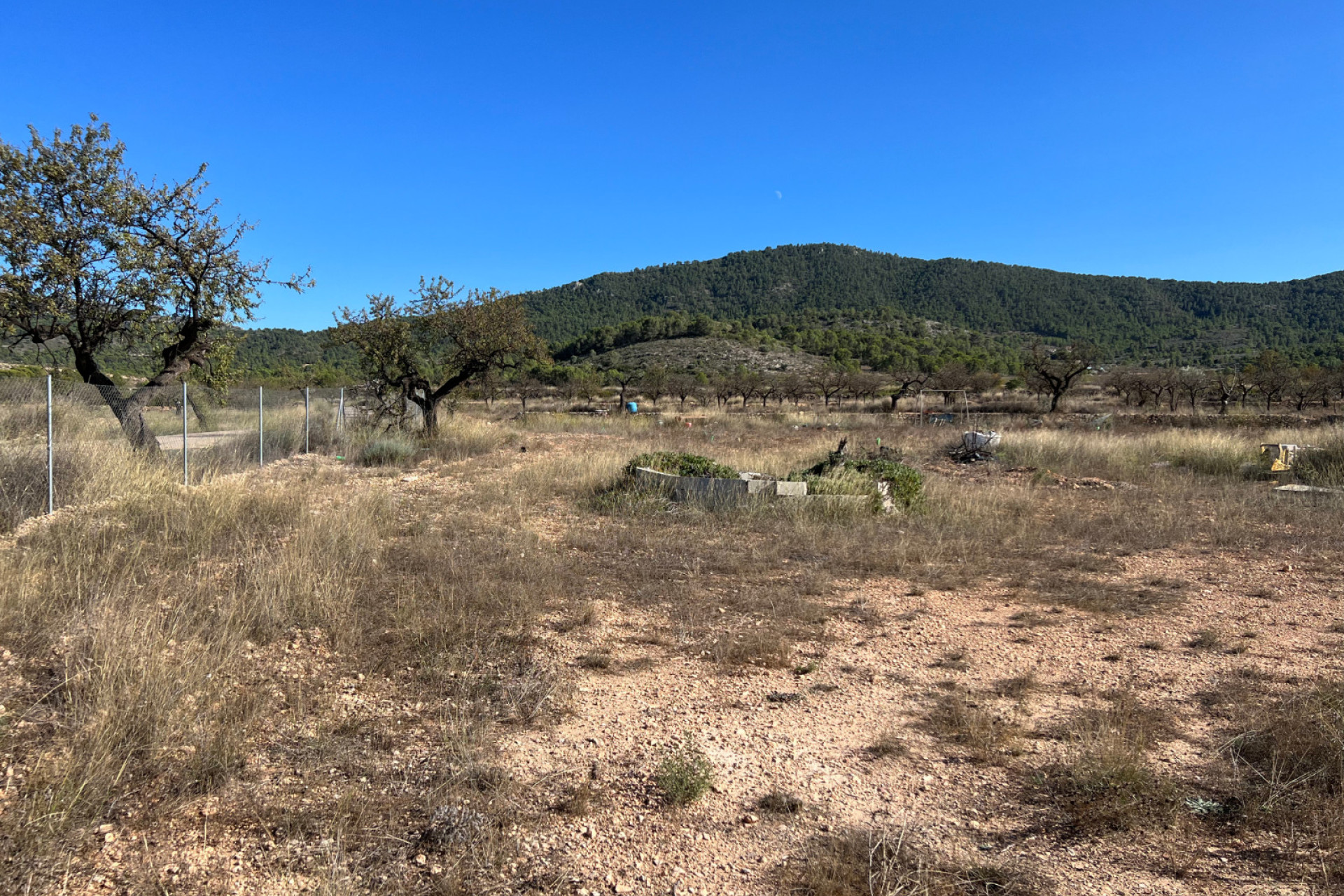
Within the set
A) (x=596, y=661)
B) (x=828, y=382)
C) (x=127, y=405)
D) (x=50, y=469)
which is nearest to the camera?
(x=596, y=661)

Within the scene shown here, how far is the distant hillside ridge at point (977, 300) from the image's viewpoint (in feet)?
281

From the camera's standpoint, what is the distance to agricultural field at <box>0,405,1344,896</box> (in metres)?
2.81

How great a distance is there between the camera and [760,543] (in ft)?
27.8

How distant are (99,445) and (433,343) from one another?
950 cm

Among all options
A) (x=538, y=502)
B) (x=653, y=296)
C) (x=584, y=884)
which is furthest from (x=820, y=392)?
(x=653, y=296)

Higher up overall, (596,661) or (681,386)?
(681,386)

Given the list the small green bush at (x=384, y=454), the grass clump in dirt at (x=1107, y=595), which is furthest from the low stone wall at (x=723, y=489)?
the small green bush at (x=384, y=454)

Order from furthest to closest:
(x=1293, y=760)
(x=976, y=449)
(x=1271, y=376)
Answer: (x=1271, y=376)
(x=976, y=449)
(x=1293, y=760)

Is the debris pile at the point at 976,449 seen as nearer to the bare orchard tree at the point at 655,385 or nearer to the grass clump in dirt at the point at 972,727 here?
the grass clump in dirt at the point at 972,727

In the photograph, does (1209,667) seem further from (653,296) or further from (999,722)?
(653,296)

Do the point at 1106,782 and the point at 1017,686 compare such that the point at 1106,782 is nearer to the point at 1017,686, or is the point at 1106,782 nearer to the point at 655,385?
the point at 1017,686

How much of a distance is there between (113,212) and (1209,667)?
1515 centimetres

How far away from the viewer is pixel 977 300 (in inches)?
4163

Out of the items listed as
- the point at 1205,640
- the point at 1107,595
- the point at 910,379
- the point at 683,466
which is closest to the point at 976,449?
the point at 683,466
